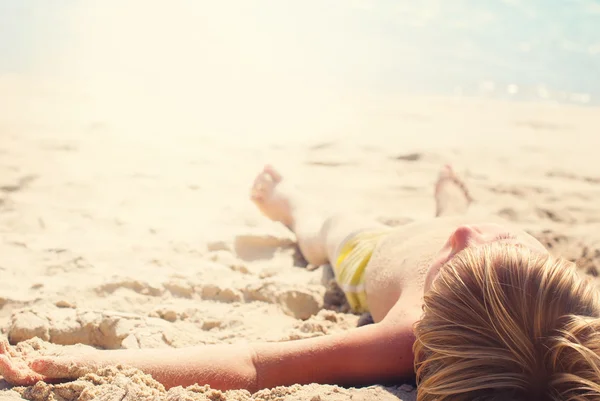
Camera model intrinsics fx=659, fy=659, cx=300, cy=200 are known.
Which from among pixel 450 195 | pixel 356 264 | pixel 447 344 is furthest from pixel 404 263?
pixel 450 195

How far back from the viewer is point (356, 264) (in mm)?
2898

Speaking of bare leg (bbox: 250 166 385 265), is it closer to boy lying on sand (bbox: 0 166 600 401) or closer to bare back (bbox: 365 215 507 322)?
bare back (bbox: 365 215 507 322)

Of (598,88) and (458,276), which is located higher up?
(458,276)

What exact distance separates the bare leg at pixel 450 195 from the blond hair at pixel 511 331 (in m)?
1.88

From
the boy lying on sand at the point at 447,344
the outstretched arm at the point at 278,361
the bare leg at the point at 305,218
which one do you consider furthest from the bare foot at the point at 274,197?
the outstretched arm at the point at 278,361

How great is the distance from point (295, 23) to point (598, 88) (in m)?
4.51

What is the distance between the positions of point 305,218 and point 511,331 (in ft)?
6.87

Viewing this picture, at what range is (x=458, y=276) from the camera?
1.69m

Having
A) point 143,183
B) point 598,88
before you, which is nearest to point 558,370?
point 143,183

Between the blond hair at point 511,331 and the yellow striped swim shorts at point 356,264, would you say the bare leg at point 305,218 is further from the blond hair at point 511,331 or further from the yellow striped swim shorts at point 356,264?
the blond hair at point 511,331

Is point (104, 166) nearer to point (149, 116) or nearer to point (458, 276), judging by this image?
point (149, 116)

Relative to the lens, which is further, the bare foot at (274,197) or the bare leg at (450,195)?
the bare foot at (274,197)

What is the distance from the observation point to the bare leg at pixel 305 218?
Result: 3.22 m

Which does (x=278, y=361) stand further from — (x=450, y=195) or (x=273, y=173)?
(x=273, y=173)
